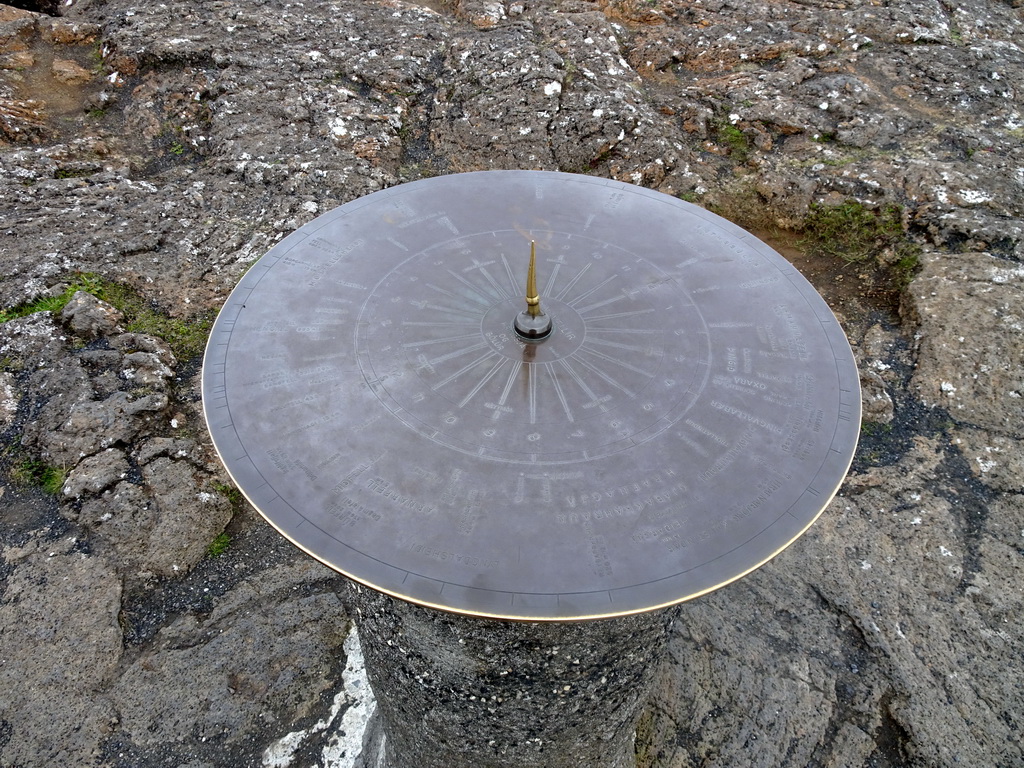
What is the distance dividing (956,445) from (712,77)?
458cm

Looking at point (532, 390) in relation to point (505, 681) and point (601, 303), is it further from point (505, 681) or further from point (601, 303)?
point (505, 681)

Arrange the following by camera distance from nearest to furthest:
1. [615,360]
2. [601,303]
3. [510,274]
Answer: [615,360]
[601,303]
[510,274]

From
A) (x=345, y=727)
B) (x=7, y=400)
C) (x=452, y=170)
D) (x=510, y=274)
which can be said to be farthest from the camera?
(x=452, y=170)

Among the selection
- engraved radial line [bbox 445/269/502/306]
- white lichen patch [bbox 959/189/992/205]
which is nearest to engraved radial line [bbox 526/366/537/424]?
engraved radial line [bbox 445/269/502/306]

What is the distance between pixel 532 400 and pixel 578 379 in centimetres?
22

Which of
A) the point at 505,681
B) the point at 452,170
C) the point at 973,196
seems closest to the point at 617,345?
the point at 505,681

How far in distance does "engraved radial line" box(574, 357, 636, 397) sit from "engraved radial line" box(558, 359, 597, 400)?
6cm

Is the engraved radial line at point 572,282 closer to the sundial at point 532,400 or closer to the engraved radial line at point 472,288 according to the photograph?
the sundial at point 532,400

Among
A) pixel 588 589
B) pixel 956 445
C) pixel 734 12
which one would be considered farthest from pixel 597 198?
pixel 734 12

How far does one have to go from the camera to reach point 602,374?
2768 mm

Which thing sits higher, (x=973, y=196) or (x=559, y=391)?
(x=559, y=391)

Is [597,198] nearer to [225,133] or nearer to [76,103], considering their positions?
[225,133]

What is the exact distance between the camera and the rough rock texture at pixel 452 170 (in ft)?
12.6

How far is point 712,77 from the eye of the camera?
7.27 metres
